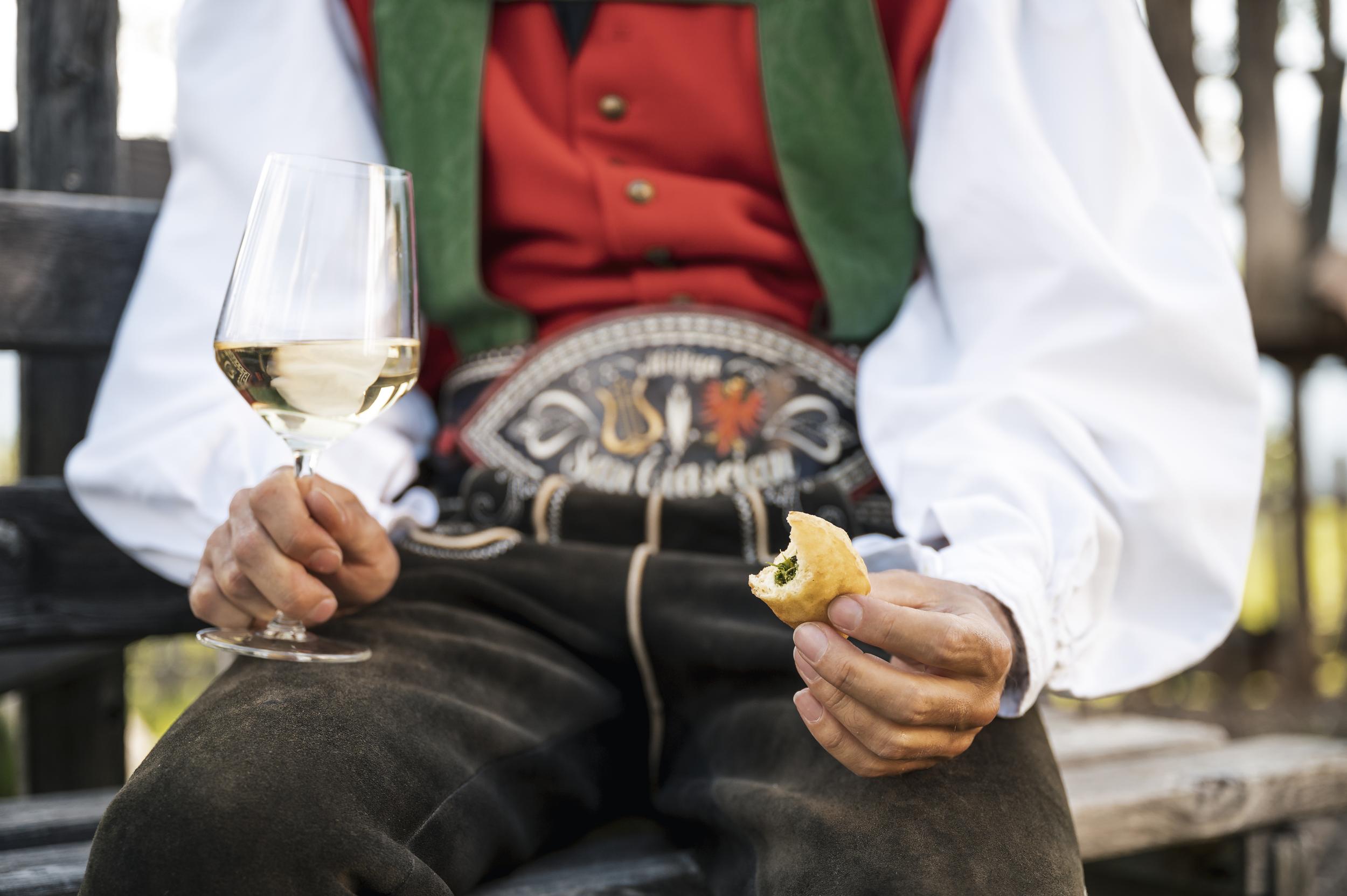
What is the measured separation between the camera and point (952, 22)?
1.10m

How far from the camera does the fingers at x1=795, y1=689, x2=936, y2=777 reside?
26.2 inches

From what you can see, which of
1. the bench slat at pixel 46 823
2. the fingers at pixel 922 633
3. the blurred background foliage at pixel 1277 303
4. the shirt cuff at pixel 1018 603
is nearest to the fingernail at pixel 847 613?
the fingers at pixel 922 633

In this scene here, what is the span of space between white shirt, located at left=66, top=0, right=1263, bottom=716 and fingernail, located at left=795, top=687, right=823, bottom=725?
0.20m

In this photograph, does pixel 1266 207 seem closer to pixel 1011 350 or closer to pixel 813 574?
pixel 1011 350

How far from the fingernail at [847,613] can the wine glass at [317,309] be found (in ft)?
1.19

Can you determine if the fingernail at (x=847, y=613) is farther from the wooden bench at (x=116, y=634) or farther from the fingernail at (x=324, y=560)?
the wooden bench at (x=116, y=634)

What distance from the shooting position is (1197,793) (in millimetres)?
1248

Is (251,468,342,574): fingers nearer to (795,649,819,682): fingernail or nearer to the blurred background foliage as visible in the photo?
(795,649,819,682): fingernail

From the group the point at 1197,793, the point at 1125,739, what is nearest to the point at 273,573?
the point at 1197,793

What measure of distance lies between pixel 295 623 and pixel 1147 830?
97cm

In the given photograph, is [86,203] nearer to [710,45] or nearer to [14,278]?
[14,278]

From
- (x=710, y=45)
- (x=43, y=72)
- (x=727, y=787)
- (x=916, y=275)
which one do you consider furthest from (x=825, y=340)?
(x=43, y=72)

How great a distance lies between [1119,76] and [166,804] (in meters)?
1.03

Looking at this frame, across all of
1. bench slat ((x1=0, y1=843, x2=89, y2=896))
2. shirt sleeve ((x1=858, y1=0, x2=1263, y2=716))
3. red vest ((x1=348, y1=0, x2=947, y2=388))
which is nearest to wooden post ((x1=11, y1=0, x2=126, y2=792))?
red vest ((x1=348, y1=0, x2=947, y2=388))
